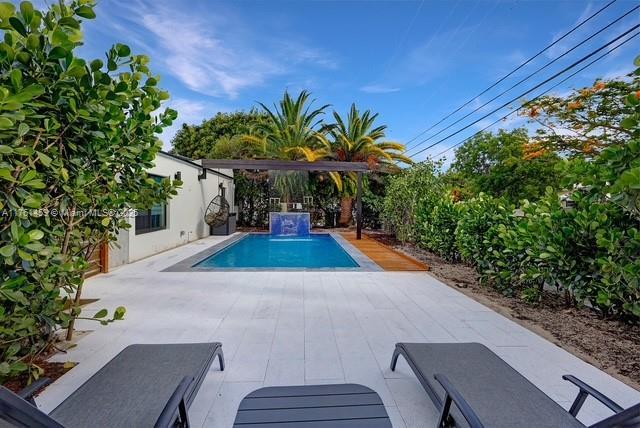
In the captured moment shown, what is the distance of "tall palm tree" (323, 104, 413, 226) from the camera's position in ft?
54.3

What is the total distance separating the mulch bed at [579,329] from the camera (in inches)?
118

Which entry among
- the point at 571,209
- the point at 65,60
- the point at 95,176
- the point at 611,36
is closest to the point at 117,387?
the point at 95,176

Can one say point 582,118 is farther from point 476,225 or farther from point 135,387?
point 135,387

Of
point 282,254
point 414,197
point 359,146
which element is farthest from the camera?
point 359,146

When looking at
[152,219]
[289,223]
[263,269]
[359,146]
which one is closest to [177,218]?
[152,219]

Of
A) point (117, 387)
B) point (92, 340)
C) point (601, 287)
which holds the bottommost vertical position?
point (92, 340)

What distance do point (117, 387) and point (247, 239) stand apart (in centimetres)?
1199

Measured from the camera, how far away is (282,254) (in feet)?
35.1

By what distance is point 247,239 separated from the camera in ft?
45.4

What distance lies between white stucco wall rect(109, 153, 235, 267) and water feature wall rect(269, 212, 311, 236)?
2.93 meters

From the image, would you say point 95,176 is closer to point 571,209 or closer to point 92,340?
point 92,340

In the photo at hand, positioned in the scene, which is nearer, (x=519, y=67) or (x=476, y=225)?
(x=476, y=225)

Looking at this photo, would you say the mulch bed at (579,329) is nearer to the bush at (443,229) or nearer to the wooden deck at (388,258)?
the wooden deck at (388,258)

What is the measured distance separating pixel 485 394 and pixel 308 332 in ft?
6.57
